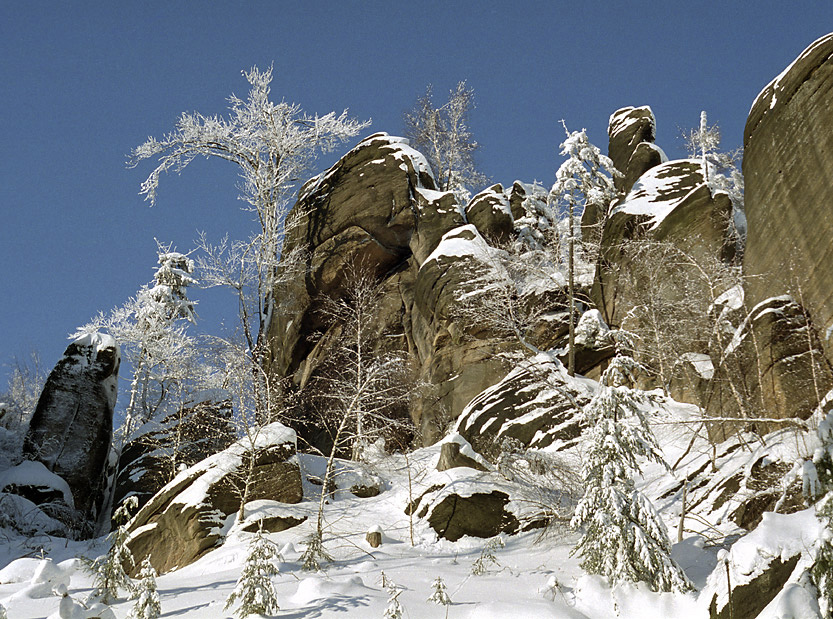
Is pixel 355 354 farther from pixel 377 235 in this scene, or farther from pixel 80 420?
pixel 80 420

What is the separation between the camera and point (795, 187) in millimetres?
15008

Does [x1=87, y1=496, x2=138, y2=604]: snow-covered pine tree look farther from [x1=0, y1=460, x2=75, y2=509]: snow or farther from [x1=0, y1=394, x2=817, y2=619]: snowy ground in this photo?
[x1=0, y1=460, x2=75, y2=509]: snow

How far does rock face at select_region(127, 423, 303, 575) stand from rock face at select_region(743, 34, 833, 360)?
468 inches

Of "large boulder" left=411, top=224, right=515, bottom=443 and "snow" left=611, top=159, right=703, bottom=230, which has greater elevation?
"snow" left=611, top=159, right=703, bottom=230

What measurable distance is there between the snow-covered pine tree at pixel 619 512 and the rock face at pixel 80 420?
17110 millimetres

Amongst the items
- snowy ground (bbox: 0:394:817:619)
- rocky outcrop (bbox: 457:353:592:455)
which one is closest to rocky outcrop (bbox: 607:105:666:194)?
rocky outcrop (bbox: 457:353:592:455)

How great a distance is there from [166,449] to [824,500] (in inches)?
747

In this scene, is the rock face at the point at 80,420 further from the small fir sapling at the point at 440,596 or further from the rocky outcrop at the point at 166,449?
the small fir sapling at the point at 440,596

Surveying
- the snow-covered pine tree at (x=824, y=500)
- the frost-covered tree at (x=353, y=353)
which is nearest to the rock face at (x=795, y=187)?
the snow-covered pine tree at (x=824, y=500)

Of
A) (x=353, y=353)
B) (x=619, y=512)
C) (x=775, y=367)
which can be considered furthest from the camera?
(x=353, y=353)

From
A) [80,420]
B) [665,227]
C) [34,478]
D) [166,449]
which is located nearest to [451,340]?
[665,227]

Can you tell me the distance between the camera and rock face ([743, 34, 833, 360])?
13648 millimetres

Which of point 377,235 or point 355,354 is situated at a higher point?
point 377,235

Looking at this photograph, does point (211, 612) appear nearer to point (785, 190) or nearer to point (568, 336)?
point (785, 190)
